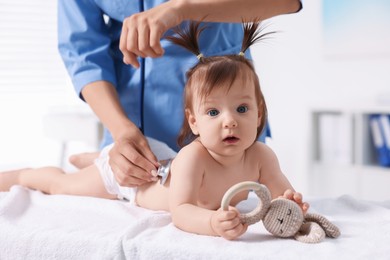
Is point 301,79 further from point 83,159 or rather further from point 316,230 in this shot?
point 316,230

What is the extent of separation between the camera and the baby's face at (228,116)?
3.39ft

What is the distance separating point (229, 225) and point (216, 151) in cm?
20

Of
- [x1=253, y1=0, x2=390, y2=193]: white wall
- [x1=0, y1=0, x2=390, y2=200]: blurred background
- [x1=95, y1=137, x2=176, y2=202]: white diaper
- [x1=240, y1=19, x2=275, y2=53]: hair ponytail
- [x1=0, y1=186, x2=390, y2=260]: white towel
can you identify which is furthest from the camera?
[x1=253, y1=0, x2=390, y2=193]: white wall

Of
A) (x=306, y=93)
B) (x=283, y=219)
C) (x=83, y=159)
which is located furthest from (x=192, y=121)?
(x=306, y=93)

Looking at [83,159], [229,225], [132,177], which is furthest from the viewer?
[83,159]

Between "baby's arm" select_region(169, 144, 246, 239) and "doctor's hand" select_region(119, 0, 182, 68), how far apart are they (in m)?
0.21

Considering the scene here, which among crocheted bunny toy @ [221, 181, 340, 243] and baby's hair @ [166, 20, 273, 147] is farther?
baby's hair @ [166, 20, 273, 147]

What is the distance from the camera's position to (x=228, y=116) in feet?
3.34

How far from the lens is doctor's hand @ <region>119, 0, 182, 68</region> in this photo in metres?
1.06

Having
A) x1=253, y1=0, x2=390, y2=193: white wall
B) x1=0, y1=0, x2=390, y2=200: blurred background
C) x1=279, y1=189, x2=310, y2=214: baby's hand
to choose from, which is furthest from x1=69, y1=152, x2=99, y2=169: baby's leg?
x1=253, y1=0, x2=390, y2=193: white wall

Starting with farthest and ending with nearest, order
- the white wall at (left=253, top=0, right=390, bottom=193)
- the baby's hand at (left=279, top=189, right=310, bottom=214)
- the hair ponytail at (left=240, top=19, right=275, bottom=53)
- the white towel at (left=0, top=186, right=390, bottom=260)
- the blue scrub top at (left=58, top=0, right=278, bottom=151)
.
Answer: the white wall at (left=253, top=0, right=390, bottom=193), the blue scrub top at (left=58, top=0, right=278, bottom=151), the hair ponytail at (left=240, top=19, right=275, bottom=53), the baby's hand at (left=279, top=189, right=310, bottom=214), the white towel at (left=0, top=186, right=390, bottom=260)

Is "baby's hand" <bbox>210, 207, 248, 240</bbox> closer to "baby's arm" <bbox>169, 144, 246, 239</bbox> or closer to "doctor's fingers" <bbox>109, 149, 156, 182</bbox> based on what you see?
"baby's arm" <bbox>169, 144, 246, 239</bbox>

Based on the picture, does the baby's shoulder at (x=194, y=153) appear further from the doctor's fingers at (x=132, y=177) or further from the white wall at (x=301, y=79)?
the white wall at (x=301, y=79)

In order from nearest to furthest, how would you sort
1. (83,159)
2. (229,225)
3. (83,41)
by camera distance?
(229,225)
(83,41)
(83,159)
